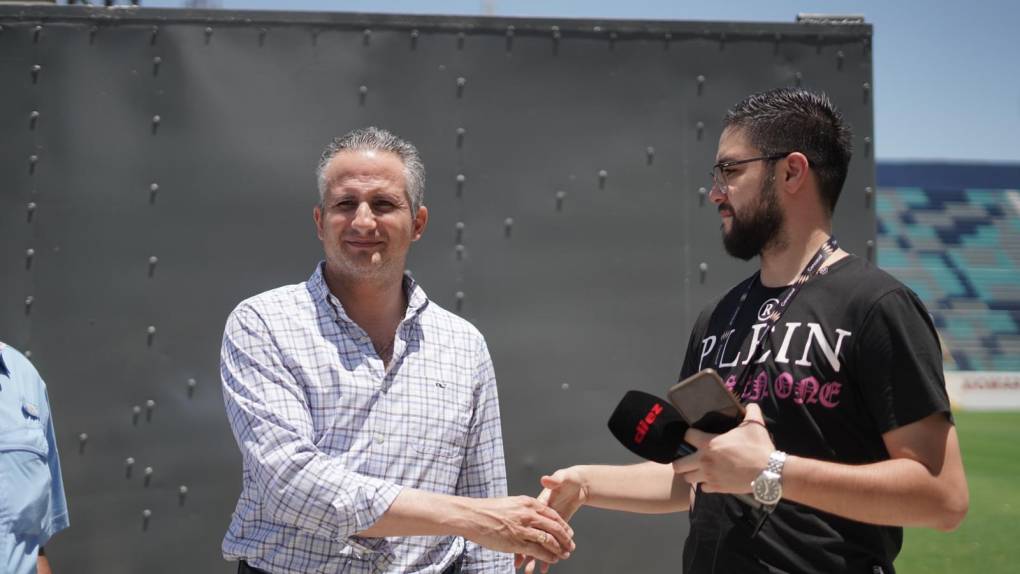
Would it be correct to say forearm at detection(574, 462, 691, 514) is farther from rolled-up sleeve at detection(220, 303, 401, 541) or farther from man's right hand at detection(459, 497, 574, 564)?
rolled-up sleeve at detection(220, 303, 401, 541)

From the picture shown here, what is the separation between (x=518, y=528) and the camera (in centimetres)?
240

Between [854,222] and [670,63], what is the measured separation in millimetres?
1010

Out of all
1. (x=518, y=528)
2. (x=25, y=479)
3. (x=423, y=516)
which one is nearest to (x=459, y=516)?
(x=423, y=516)

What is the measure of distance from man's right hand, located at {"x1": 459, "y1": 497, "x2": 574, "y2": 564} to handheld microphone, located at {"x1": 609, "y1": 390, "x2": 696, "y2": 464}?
1.66 ft

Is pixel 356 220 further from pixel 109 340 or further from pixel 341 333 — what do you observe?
pixel 109 340

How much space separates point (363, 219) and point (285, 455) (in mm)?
681

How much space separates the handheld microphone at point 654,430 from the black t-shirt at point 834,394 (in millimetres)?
212

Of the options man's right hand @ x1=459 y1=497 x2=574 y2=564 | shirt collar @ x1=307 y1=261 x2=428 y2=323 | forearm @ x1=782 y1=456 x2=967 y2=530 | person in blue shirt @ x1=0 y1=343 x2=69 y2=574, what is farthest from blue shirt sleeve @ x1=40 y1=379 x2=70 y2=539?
forearm @ x1=782 y1=456 x2=967 y2=530

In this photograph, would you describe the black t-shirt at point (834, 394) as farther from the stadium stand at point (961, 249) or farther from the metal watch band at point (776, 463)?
the stadium stand at point (961, 249)

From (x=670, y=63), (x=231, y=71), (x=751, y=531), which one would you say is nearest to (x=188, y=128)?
(x=231, y=71)

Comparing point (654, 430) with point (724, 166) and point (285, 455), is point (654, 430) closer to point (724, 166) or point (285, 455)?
point (724, 166)

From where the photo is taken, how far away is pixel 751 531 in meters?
2.04

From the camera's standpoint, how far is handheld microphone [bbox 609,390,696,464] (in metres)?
1.99

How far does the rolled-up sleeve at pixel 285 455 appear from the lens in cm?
213
